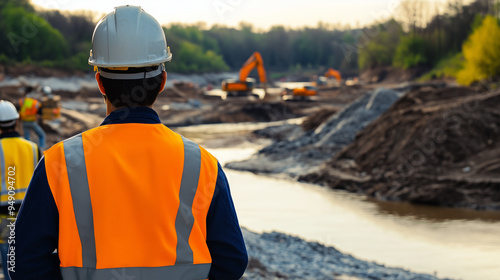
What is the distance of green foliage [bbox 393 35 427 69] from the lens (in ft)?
232

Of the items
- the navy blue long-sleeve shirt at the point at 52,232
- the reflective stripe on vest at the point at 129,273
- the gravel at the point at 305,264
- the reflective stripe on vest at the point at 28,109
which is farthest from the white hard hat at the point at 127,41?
the reflective stripe on vest at the point at 28,109

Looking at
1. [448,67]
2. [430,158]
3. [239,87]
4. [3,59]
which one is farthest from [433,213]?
[448,67]

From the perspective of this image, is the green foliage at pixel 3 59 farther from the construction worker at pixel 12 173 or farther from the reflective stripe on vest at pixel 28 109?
the construction worker at pixel 12 173

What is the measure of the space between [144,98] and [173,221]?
40cm

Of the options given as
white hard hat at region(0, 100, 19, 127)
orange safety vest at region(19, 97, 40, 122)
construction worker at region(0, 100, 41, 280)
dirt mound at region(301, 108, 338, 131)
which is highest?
white hard hat at region(0, 100, 19, 127)

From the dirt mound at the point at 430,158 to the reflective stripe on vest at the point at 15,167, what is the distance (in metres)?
10.6

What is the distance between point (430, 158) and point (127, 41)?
1440 cm

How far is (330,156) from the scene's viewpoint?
19.0 meters

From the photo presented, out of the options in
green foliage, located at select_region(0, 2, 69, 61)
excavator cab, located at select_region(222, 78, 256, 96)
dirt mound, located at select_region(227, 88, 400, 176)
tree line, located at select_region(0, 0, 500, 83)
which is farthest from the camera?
green foliage, located at select_region(0, 2, 69, 61)

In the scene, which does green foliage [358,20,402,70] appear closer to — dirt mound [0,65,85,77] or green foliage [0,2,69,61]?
green foliage [0,2,69,61]

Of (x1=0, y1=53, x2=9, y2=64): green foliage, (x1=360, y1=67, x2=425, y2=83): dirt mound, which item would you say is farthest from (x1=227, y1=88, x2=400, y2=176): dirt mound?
(x1=360, y1=67, x2=425, y2=83): dirt mound

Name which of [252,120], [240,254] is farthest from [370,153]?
[252,120]

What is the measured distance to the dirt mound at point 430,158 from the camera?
13156 millimetres

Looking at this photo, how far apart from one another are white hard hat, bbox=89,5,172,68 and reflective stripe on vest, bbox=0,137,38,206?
9.50 ft
